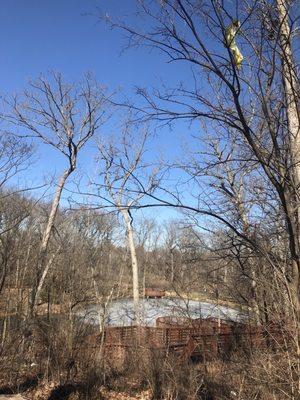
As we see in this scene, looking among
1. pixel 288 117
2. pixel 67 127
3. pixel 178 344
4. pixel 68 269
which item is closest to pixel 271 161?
pixel 288 117

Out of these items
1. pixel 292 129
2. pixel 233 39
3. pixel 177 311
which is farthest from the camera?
pixel 177 311

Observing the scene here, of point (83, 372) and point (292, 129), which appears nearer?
point (292, 129)

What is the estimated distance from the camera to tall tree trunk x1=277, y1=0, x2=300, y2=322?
4582 millimetres

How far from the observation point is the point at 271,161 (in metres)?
4.96

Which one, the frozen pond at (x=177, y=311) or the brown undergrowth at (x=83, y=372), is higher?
the frozen pond at (x=177, y=311)

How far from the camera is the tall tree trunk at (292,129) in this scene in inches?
180

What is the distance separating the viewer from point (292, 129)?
5.29 m

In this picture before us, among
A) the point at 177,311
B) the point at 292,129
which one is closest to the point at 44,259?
the point at 177,311

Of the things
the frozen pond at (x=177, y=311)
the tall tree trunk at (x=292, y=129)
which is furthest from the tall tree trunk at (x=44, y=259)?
the tall tree trunk at (x=292, y=129)

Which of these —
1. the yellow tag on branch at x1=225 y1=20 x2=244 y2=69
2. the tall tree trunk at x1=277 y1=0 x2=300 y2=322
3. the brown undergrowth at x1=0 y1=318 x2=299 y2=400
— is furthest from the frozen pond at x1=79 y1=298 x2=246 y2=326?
the yellow tag on branch at x1=225 y1=20 x2=244 y2=69

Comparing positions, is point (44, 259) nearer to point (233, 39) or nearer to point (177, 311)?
point (177, 311)

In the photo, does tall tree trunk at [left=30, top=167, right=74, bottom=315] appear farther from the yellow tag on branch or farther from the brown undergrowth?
the yellow tag on branch

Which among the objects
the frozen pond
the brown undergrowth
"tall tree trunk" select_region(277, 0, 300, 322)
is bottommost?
the brown undergrowth

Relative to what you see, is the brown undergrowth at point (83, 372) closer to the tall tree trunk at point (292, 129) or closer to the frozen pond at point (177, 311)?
the frozen pond at point (177, 311)
